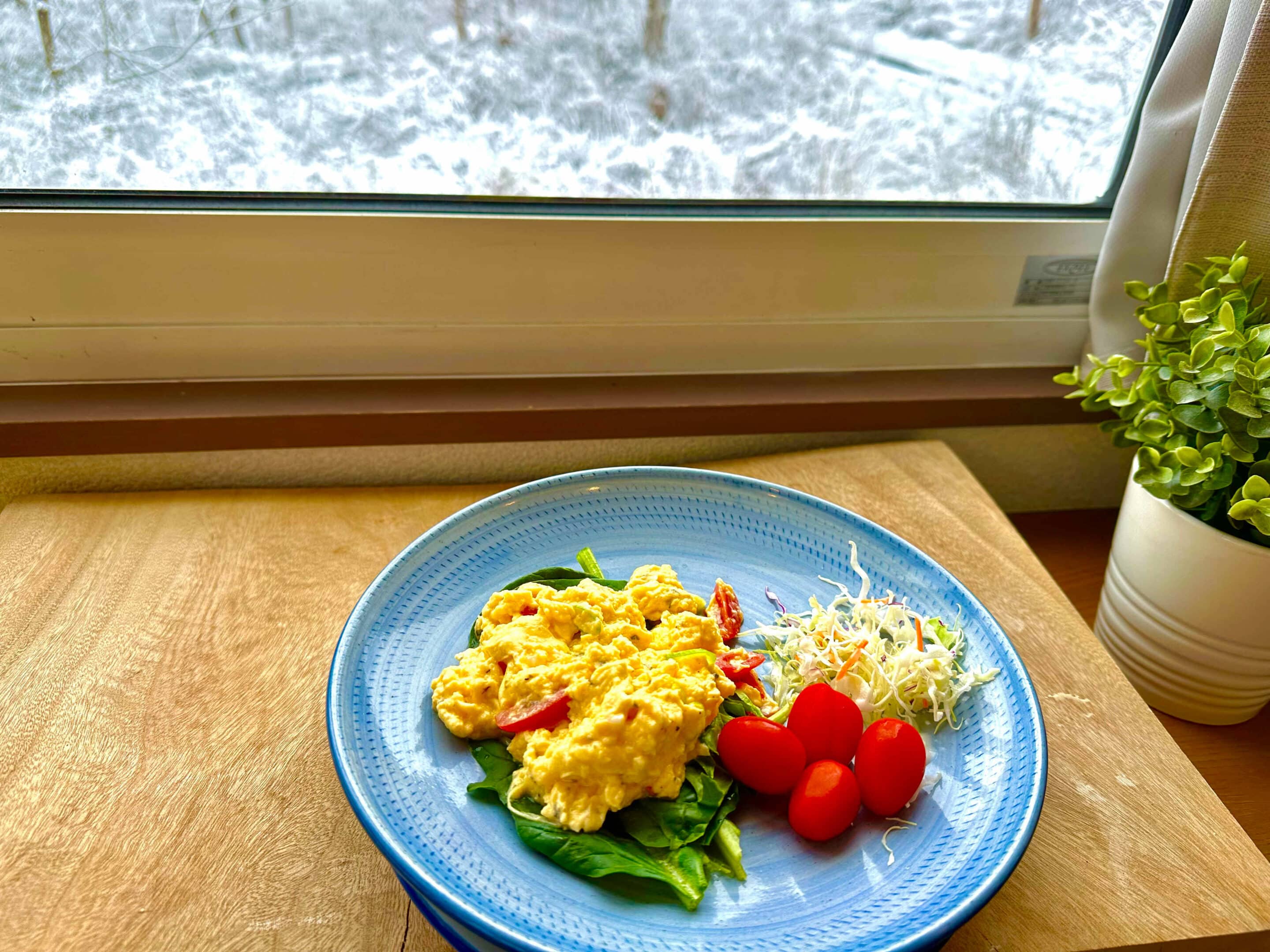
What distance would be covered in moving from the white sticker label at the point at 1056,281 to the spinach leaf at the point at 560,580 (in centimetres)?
88

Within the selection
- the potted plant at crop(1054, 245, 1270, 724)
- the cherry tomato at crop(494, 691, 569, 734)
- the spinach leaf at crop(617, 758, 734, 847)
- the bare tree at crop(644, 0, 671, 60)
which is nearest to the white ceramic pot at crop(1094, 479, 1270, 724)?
the potted plant at crop(1054, 245, 1270, 724)

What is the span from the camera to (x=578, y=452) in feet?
4.46

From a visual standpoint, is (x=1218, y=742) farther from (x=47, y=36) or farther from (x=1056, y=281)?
(x=47, y=36)

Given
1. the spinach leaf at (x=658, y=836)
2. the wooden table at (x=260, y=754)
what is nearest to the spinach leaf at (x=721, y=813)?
the spinach leaf at (x=658, y=836)

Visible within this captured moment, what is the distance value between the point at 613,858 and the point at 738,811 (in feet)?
0.44

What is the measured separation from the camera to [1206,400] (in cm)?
93

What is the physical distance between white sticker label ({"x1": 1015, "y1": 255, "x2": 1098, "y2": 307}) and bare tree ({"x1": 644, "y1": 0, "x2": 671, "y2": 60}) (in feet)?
2.18

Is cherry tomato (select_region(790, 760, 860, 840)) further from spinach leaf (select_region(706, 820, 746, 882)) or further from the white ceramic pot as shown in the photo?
the white ceramic pot

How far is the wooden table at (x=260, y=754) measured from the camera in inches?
29.2

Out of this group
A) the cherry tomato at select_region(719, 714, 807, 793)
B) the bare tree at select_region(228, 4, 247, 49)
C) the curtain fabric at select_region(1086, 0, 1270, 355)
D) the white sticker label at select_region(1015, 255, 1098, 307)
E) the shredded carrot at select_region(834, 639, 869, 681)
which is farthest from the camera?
the white sticker label at select_region(1015, 255, 1098, 307)

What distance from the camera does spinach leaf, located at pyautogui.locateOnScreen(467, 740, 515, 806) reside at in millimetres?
763

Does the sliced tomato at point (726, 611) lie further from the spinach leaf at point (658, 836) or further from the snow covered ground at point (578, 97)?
the snow covered ground at point (578, 97)

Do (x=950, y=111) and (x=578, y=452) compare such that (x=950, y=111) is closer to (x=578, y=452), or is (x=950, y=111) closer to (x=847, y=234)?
(x=847, y=234)

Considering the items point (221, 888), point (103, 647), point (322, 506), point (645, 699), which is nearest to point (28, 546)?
point (103, 647)
